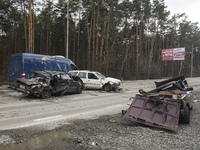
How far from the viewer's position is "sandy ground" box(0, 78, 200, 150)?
12.3ft

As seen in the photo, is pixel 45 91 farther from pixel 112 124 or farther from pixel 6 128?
pixel 112 124

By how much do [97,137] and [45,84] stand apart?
6306 millimetres

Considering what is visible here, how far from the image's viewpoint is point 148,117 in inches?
200

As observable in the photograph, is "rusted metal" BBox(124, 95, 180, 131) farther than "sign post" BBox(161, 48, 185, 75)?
No

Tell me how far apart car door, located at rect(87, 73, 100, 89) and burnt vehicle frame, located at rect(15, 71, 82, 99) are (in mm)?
2641

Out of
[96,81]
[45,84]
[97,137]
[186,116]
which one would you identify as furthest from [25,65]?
[186,116]

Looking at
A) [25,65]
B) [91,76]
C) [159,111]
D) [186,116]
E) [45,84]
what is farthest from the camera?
[91,76]

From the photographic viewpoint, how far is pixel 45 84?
955cm

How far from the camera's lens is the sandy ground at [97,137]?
3734 mm

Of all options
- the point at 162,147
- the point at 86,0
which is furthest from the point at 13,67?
the point at 86,0

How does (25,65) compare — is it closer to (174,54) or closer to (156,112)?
(156,112)

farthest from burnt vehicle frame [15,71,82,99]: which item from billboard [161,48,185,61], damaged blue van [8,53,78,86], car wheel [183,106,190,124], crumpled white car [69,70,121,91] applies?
billboard [161,48,185,61]

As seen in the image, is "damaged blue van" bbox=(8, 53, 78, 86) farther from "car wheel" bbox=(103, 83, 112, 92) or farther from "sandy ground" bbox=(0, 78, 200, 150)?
"sandy ground" bbox=(0, 78, 200, 150)

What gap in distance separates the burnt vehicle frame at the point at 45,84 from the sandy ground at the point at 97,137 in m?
4.60
